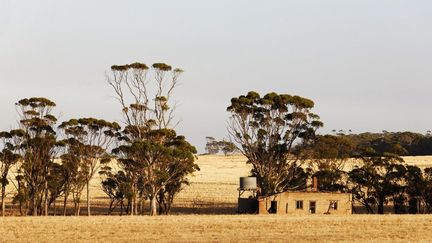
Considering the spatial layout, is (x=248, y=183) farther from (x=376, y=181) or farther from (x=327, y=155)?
(x=376, y=181)

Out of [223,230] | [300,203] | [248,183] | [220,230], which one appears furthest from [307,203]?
[220,230]

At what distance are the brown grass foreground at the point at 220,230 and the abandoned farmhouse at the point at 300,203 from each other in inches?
616

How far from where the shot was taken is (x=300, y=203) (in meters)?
77.2

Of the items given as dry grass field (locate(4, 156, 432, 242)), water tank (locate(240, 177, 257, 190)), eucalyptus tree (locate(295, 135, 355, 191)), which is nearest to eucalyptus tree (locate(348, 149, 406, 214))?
eucalyptus tree (locate(295, 135, 355, 191))

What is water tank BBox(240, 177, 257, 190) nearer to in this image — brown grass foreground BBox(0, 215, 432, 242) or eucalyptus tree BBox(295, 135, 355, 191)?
eucalyptus tree BBox(295, 135, 355, 191)

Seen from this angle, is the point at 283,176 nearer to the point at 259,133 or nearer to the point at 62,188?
the point at 259,133

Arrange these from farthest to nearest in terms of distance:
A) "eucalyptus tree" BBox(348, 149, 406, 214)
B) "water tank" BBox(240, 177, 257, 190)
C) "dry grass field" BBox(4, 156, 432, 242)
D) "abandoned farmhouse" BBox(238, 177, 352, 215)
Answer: "eucalyptus tree" BBox(348, 149, 406, 214) → "water tank" BBox(240, 177, 257, 190) → "abandoned farmhouse" BBox(238, 177, 352, 215) → "dry grass field" BBox(4, 156, 432, 242)

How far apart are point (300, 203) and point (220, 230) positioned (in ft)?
92.5

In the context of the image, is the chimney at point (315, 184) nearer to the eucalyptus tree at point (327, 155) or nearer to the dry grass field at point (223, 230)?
the eucalyptus tree at point (327, 155)

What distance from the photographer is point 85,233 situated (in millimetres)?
48156

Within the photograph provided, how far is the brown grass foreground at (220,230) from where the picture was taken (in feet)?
148

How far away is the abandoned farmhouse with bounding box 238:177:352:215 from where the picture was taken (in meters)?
76.6

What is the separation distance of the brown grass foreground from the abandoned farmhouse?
15639 mm

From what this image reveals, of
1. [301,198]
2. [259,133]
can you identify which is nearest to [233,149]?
[259,133]
